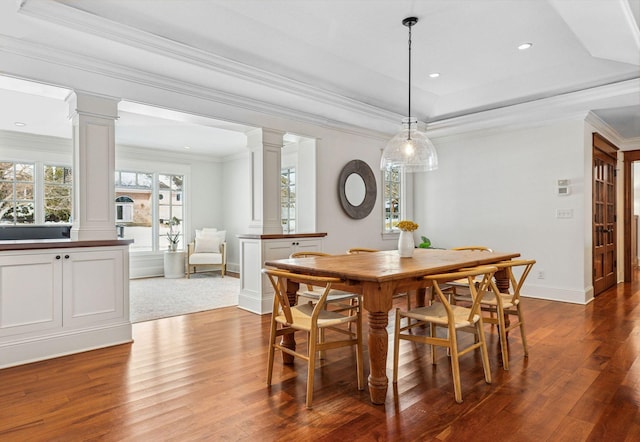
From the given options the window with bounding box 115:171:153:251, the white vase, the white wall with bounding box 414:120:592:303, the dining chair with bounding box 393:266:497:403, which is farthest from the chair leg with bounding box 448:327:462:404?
the window with bounding box 115:171:153:251

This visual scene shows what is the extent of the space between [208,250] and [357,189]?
11.5 feet

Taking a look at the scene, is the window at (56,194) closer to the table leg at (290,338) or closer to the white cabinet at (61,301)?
the white cabinet at (61,301)

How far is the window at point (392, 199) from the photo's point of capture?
20.9 ft

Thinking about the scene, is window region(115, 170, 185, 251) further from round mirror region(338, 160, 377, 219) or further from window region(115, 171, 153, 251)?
round mirror region(338, 160, 377, 219)

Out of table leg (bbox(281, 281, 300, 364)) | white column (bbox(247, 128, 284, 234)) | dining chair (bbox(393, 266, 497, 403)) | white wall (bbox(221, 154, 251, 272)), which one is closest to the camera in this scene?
dining chair (bbox(393, 266, 497, 403))

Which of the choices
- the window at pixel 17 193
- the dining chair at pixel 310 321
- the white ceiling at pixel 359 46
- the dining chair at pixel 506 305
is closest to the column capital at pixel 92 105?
the white ceiling at pixel 359 46

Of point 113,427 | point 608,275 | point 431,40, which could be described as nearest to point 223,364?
point 113,427

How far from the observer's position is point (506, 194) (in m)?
5.70

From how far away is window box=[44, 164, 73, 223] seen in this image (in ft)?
21.3

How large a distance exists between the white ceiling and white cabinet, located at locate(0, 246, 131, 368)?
1.54m

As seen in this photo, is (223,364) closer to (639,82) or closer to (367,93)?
(367,93)

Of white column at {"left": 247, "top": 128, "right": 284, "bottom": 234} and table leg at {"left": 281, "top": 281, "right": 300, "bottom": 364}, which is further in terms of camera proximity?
white column at {"left": 247, "top": 128, "right": 284, "bottom": 234}

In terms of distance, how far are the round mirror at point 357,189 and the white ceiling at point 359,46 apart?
2.84ft

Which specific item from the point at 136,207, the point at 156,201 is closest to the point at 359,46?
the point at 156,201
